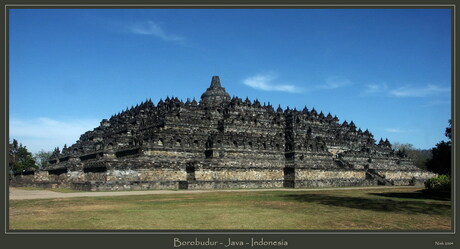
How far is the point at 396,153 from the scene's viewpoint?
6962 cm

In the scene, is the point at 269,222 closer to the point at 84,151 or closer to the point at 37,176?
the point at 37,176

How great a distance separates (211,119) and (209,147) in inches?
334

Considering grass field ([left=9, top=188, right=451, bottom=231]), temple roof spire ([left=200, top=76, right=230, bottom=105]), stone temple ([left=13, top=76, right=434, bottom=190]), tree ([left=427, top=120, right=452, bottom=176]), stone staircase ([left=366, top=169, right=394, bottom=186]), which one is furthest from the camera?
temple roof spire ([left=200, top=76, right=230, bottom=105])

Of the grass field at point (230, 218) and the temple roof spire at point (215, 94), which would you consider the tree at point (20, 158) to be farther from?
the grass field at point (230, 218)

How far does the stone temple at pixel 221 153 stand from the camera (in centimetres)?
3962

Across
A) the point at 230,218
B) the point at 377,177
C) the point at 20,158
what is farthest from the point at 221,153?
the point at 20,158

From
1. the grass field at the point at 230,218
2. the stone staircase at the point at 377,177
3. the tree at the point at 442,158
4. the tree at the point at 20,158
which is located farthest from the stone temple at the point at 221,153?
the grass field at the point at 230,218

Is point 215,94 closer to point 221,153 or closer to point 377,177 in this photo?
point 221,153

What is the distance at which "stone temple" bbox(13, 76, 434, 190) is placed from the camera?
3962cm

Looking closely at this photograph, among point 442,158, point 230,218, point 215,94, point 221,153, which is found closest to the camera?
point 230,218

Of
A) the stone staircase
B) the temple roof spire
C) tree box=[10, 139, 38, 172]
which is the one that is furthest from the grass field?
tree box=[10, 139, 38, 172]

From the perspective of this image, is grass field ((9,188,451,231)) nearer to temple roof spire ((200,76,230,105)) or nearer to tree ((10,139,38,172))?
temple roof spire ((200,76,230,105))

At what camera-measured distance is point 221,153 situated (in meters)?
47.3
